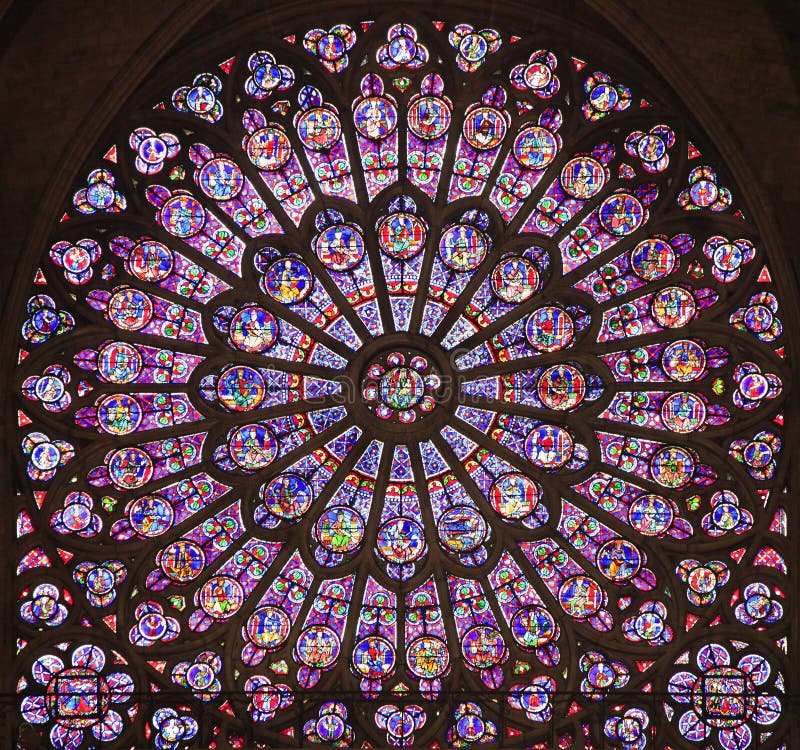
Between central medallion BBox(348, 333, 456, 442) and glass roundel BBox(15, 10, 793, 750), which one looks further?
central medallion BBox(348, 333, 456, 442)

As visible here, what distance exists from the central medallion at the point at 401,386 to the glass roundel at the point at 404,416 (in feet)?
0.08

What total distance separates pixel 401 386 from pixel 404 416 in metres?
0.26

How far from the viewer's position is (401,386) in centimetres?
1584

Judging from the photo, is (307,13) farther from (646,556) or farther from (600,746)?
(600,746)

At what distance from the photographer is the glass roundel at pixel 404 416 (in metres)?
14.9

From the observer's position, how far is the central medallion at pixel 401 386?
1574cm

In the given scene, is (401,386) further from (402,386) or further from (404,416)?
(404,416)

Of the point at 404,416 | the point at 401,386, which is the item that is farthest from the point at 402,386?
the point at 404,416

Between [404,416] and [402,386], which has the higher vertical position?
[402,386]

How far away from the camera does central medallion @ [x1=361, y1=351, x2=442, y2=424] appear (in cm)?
1574

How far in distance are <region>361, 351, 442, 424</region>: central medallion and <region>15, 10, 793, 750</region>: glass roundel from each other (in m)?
0.03

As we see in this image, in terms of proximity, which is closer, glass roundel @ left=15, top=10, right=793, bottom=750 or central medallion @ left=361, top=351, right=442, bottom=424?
glass roundel @ left=15, top=10, right=793, bottom=750

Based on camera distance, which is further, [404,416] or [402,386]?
[402,386]

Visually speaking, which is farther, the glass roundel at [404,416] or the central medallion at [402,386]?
the central medallion at [402,386]
